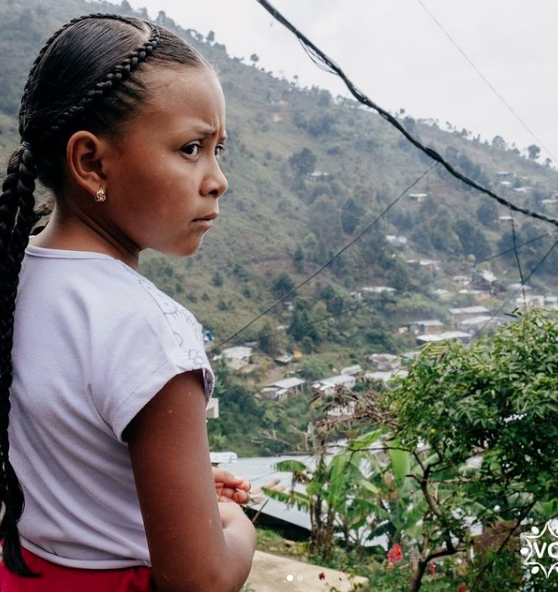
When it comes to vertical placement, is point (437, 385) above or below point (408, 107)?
above

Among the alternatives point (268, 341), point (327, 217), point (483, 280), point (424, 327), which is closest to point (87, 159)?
Answer: point (268, 341)

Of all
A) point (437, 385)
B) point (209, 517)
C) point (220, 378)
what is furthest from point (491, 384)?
point (220, 378)

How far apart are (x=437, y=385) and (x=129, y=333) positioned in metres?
2.47

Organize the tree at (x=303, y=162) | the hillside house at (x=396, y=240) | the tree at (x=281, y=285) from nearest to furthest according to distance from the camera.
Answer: the tree at (x=281, y=285), the hillside house at (x=396, y=240), the tree at (x=303, y=162)

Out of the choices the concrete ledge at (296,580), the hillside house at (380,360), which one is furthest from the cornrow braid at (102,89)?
the hillside house at (380,360)

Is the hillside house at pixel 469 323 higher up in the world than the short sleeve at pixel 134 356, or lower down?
lower down

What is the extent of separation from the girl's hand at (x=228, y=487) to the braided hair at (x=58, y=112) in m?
0.22

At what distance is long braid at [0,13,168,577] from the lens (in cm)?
71

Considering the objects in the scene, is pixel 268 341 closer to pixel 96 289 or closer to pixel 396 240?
pixel 396 240

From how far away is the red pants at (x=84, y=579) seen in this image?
0.70 meters

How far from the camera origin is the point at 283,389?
44.1ft

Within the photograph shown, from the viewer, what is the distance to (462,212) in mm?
24516

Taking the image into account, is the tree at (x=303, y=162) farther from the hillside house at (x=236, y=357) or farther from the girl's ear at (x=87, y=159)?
the girl's ear at (x=87, y=159)

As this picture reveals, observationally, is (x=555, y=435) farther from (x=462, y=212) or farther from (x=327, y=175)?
(x=327, y=175)
